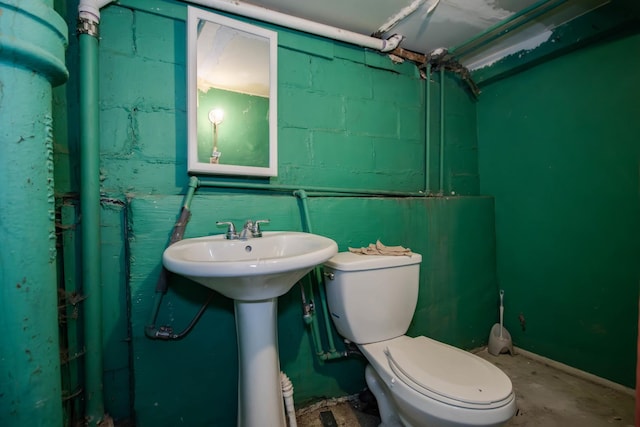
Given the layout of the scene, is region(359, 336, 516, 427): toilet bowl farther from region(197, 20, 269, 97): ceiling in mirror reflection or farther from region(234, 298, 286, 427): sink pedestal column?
region(197, 20, 269, 97): ceiling in mirror reflection

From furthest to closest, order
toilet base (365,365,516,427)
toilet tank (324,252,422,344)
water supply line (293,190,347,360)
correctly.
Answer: water supply line (293,190,347,360) → toilet tank (324,252,422,344) → toilet base (365,365,516,427)

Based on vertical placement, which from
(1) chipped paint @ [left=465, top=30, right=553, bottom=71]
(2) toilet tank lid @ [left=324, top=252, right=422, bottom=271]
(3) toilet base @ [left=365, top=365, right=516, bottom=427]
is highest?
(1) chipped paint @ [left=465, top=30, right=553, bottom=71]

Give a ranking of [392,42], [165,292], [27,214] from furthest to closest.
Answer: [392,42] < [165,292] < [27,214]

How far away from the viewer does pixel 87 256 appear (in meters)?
0.98

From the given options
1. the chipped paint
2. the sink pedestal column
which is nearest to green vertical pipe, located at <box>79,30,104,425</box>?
Answer: the sink pedestal column

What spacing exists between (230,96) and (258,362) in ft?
3.42

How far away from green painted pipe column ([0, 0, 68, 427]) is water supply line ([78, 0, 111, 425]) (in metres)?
0.31

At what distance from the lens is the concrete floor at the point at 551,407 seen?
123cm

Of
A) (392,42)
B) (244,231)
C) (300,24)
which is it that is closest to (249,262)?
(244,231)

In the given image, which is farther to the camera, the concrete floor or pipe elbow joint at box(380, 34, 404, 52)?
pipe elbow joint at box(380, 34, 404, 52)

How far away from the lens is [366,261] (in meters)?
1.16

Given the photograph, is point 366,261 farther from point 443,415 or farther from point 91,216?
point 91,216

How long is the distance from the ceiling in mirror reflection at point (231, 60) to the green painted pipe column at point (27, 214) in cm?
52

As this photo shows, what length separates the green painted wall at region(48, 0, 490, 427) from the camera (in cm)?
104
